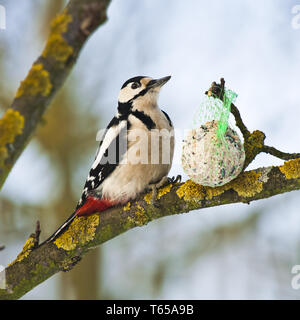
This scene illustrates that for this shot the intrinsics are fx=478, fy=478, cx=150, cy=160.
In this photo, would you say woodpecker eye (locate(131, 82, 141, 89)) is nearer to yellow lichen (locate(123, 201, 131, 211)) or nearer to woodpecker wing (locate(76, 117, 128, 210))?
woodpecker wing (locate(76, 117, 128, 210))

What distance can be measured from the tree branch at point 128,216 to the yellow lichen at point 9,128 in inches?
34.4

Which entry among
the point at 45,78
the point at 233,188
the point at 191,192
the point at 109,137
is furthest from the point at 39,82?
the point at 109,137

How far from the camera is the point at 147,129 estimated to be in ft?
8.55

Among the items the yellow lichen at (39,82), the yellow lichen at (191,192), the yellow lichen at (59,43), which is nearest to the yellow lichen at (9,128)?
the yellow lichen at (39,82)

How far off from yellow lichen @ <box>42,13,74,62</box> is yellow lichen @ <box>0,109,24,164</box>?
238mm

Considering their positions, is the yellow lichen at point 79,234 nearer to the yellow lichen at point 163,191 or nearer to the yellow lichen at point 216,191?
the yellow lichen at point 163,191

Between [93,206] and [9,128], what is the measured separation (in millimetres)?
1010

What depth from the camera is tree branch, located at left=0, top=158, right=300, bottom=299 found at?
2.12m

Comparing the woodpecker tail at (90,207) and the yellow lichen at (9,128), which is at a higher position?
the woodpecker tail at (90,207)

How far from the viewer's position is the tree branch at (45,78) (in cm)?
160

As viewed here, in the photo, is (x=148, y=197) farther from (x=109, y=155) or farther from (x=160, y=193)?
(x=109, y=155)

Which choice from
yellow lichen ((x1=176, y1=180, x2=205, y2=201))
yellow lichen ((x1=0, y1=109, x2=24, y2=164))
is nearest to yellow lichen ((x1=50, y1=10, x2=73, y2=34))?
yellow lichen ((x1=0, y1=109, x2=24, y2=164))

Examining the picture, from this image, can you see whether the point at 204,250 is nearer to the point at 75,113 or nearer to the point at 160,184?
the point at 75,113

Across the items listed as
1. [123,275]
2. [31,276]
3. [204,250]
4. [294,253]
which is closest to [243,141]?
[31,276]
